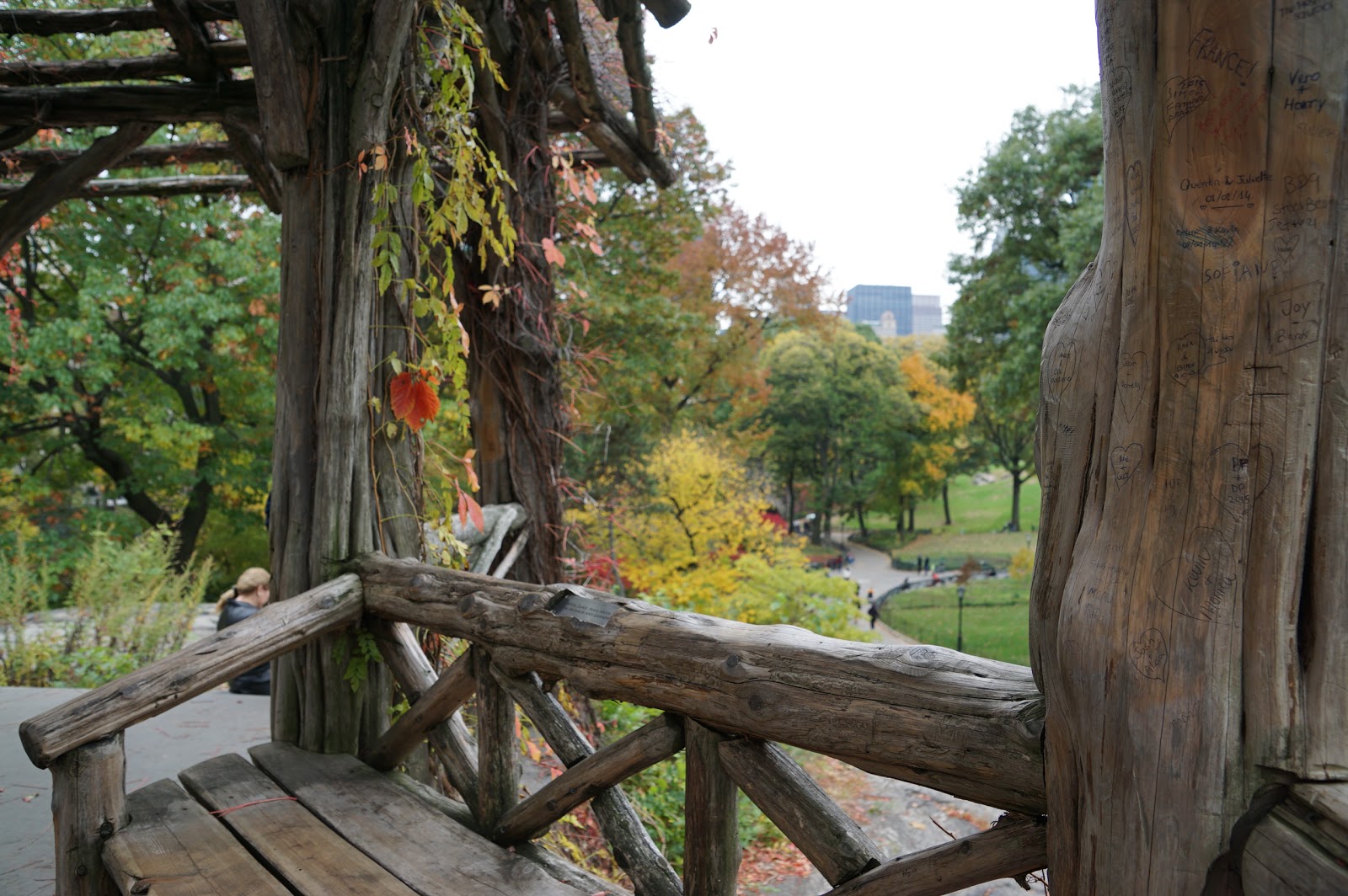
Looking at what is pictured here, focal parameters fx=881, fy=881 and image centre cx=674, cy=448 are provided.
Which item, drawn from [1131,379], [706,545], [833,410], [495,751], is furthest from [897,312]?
[1131,379]

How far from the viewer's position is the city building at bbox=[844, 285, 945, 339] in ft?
99.7

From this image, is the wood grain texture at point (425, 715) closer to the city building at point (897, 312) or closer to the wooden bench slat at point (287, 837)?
the wooden bench slat at point (287, 837)

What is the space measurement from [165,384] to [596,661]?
12.7 m

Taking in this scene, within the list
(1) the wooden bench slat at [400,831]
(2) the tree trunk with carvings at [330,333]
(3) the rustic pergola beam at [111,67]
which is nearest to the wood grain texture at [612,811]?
(1) the wooden bench slat at [400,831]

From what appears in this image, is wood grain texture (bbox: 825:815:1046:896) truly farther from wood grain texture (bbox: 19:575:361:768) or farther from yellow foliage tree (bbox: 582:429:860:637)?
yellow foliage tree (bbox: 582:429:860:637)

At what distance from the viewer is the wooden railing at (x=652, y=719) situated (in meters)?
1.48

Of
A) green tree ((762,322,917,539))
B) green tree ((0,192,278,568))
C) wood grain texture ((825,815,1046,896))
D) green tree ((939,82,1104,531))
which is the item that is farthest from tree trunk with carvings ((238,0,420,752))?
green tree ((762,322,917,539))

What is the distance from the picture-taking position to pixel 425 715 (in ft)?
8.75

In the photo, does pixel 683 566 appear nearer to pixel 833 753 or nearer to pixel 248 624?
pixel 248 624

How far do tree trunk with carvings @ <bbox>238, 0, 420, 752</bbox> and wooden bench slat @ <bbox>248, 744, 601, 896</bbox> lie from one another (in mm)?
191

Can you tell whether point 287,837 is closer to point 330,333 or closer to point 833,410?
point 330,333

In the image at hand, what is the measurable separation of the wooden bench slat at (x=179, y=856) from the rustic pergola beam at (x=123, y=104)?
2.72 meters

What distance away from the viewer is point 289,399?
2.99 m

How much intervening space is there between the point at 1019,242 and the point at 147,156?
40.4 ft
